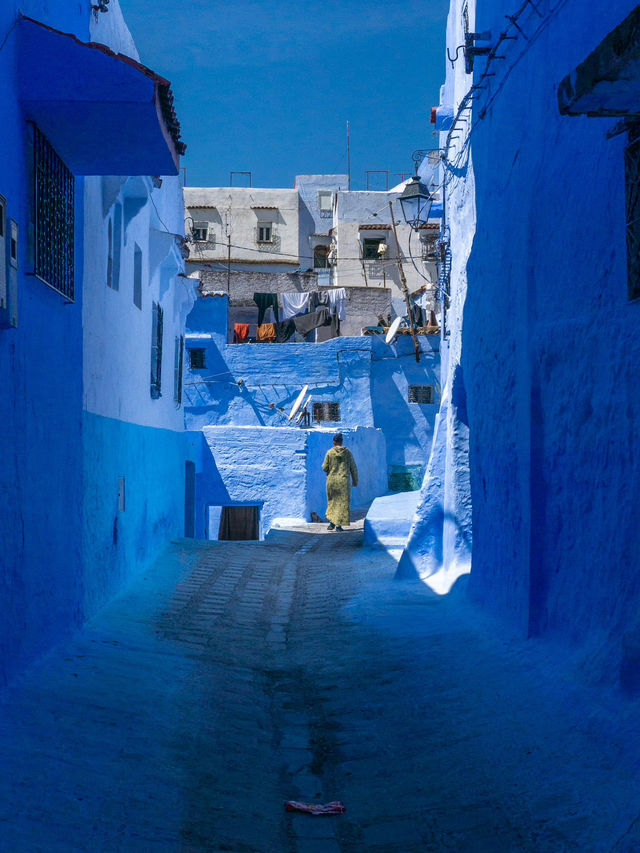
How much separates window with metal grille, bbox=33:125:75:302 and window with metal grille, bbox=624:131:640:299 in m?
3.61

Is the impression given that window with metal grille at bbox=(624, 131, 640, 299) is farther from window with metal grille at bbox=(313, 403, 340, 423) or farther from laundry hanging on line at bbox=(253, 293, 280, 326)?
laundry hanging on line at bbox=(253, 293, 280, 326)

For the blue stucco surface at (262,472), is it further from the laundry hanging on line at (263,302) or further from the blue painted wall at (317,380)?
the laundry hanging on line at (263,302)

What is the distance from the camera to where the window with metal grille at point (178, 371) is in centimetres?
1629

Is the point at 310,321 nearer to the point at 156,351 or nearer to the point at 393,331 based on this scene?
the point at 393,331

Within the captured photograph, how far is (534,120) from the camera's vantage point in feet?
22.4

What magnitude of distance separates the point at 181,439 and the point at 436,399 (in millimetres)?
15747

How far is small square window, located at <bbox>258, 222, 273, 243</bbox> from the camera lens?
45.2m

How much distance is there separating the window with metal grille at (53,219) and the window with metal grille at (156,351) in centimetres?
585

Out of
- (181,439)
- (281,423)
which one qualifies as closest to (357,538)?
(181,439)

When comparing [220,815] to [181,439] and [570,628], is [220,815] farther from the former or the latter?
[181,439]

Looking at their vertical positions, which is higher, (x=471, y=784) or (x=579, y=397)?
(x=579, y=397)

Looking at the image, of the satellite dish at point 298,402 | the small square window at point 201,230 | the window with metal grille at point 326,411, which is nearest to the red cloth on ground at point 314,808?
the satellite dish at point 298,402

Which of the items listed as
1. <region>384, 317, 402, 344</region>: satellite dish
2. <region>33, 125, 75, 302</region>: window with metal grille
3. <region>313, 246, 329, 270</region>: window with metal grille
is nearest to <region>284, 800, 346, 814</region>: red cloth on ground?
<region>33, 125, 75, 302</region>: window with metal grille

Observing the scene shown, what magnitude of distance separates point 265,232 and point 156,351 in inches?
1305
